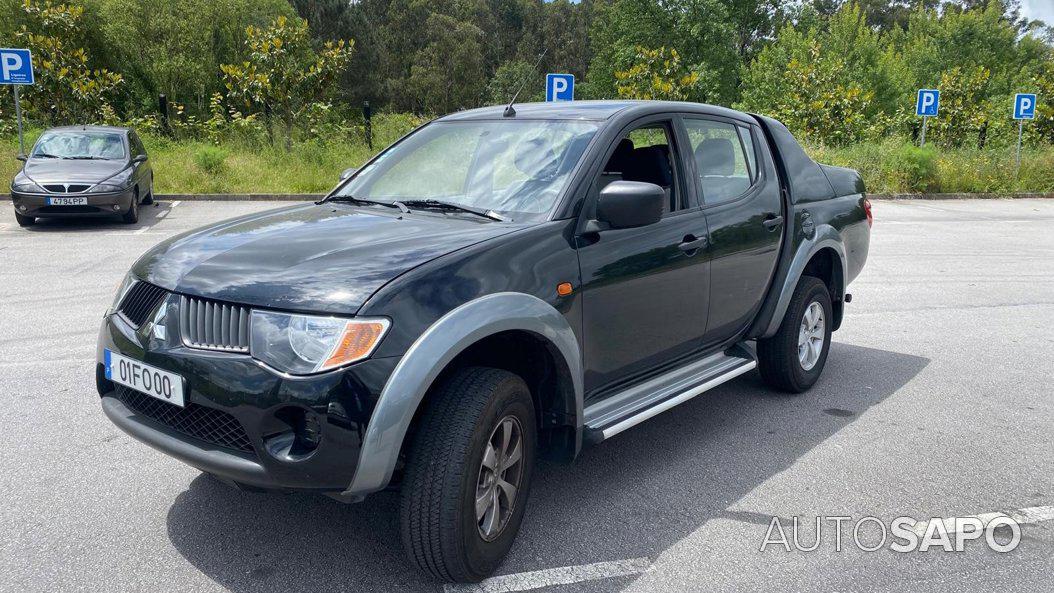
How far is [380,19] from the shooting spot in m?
73.9

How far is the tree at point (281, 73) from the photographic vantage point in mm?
20875

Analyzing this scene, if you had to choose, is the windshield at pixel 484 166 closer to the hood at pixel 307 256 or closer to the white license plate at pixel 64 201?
the hood at pixel 307 256

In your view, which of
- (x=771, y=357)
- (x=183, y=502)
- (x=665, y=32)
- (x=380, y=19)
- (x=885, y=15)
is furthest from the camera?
(x=885, y=15)

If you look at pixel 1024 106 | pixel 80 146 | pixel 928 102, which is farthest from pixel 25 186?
pixel 1024 106

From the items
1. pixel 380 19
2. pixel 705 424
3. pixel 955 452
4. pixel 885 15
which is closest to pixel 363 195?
pixel 705 424

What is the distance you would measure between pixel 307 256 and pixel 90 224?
1236cm

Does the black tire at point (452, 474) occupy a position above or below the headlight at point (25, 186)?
below

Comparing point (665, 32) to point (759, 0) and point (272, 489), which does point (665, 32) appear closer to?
point (759, 0)

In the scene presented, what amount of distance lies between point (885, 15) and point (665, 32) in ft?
180

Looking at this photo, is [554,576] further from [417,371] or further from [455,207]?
[455,207]

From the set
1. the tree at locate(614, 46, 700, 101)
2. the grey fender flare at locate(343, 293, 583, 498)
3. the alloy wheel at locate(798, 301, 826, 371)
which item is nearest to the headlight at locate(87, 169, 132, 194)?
the alloy wheel at locate(798, 301, 826, 371)

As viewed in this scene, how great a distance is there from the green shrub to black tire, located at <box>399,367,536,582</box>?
55.9 feet

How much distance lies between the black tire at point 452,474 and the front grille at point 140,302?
3.59 feet

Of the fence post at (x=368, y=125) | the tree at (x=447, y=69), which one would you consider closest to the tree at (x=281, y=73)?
the fence post at (x=368, y=125)
